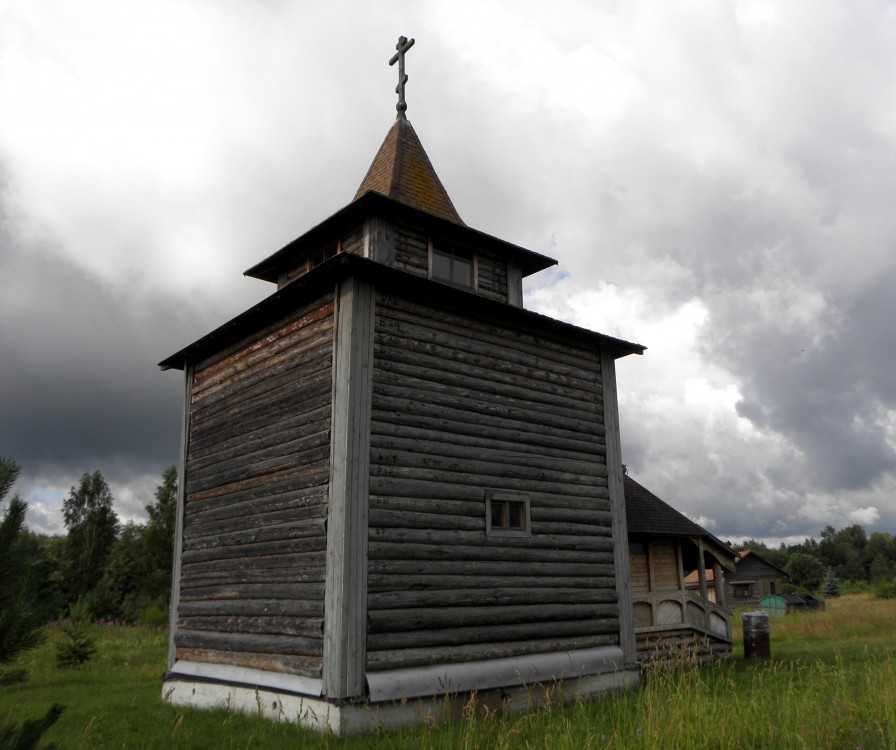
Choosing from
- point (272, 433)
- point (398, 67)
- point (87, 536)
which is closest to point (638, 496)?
point (272, 433)

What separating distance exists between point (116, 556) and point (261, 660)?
32.5 m

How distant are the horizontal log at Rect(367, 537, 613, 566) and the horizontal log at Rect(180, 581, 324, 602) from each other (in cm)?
99

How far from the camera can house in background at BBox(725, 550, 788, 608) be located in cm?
4856

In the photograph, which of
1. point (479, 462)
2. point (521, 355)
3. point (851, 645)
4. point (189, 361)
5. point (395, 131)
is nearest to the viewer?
point (479, 462)

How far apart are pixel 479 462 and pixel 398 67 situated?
9.78 meters

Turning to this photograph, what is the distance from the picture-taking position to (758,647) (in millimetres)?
17266

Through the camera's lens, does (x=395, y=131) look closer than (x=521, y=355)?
No

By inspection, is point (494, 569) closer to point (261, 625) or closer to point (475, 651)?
point (475, 651)

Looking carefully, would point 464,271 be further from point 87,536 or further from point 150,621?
point 87,536

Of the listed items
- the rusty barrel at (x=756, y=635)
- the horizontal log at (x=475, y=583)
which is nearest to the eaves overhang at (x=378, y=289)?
the horizontal log at (x=475, y=583)

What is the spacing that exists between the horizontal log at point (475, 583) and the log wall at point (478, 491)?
0.02 meters

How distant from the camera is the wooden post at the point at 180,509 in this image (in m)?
13.6

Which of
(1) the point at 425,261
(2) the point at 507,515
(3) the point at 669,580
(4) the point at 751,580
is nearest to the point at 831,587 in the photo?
(4) the point at 751,580

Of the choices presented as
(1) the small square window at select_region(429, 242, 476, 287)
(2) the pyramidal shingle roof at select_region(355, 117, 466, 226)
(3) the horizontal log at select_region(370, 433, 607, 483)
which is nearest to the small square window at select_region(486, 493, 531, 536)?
(3) the horizontal log at select_region(370, 433, 607, 483)
